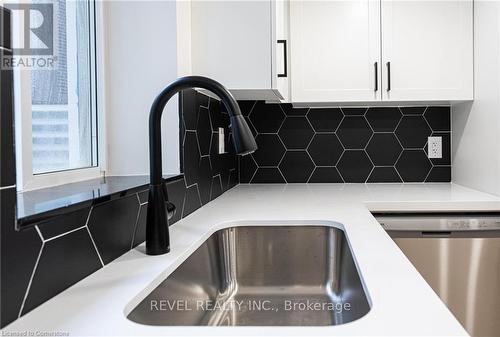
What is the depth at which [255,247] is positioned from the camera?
1.40 metres

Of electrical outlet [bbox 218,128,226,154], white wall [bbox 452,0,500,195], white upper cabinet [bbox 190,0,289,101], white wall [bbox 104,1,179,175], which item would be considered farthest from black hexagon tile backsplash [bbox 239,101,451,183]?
white wall [bbox 104,1,179,175]

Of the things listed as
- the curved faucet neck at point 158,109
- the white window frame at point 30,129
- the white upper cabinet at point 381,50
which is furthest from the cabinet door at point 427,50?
the curved faucet neck at point 158,109

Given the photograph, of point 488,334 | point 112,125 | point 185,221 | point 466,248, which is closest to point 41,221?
point 185,221

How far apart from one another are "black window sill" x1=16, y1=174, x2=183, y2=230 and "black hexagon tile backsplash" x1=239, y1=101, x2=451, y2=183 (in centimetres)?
156

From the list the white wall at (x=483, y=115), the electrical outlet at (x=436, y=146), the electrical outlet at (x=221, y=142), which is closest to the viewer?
the white wall at (x=483, y=115)

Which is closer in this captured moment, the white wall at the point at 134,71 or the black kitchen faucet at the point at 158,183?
the black kitchen faucet at the point at 158,183

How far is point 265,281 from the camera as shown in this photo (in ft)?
4.34

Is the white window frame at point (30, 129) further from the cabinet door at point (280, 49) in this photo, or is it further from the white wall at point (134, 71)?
the cabinet door at point (280, 49)

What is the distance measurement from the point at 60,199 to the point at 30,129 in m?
0.26

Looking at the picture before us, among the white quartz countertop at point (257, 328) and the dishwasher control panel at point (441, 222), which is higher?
the white quartz countertop at point (257, 328)

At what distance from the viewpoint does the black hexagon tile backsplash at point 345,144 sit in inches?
104

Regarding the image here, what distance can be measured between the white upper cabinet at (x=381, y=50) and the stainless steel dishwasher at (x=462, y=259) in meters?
0.72

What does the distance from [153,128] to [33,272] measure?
0.42 m

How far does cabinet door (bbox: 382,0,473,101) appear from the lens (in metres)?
2.26
